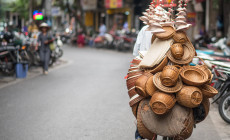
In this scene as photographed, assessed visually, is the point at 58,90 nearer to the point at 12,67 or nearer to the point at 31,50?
the point at 12,67

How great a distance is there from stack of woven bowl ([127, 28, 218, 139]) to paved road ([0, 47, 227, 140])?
1.47 meters

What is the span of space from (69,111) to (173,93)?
3.59 meters

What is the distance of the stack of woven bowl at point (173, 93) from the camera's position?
11.8 feet

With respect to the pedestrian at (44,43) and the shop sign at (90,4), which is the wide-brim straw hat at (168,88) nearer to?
the pedestrian at (44,43)

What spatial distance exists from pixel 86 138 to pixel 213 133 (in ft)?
6.86

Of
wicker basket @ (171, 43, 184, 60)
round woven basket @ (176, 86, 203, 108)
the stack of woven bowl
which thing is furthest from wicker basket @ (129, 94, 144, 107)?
wicker basket @ (171, 43, 184, 60)

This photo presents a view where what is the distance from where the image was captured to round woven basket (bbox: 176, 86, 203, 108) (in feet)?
11.7

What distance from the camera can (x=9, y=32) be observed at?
1273 centimetres

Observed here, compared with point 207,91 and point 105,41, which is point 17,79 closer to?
point 207,91

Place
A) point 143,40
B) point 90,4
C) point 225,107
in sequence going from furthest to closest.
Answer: point 90,4 → point 225,107 → point 143,40

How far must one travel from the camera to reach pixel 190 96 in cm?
354

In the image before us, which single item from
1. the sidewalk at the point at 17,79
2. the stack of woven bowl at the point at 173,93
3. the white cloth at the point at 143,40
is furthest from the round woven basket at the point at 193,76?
the sidewalk at the point at 17,79

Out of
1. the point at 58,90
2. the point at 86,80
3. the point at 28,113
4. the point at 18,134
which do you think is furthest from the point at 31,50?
the point at 18,134

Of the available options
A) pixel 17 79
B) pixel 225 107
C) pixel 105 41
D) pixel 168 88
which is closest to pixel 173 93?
pixel 168 88
